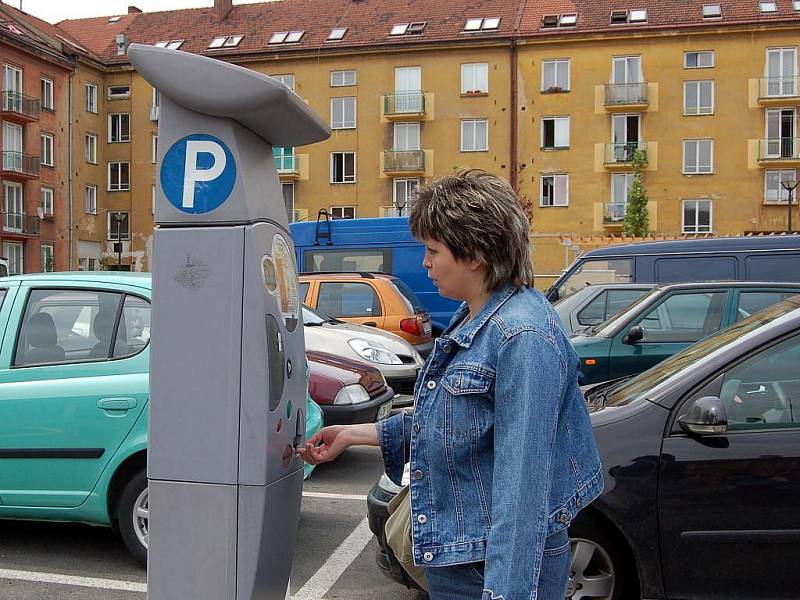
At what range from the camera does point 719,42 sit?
38344 mm

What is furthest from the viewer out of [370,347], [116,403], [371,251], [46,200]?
[46,200]

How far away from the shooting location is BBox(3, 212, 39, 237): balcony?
40763 millimetres

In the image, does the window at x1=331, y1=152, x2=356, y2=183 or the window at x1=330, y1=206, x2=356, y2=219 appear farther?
the window at x1=331, y1=152, x2=356, y2=183

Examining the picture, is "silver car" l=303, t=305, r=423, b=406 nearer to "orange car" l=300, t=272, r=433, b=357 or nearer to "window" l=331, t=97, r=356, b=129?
"orange car" l=300, t=272, r=433, b=357

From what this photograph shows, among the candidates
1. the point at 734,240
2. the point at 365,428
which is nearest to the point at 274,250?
the point at 365,428

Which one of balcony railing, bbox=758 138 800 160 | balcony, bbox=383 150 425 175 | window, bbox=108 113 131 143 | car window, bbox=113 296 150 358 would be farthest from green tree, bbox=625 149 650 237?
car window, bbox=113 296 150 358

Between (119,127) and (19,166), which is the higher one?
(119,127)

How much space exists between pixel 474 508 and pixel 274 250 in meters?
0.99

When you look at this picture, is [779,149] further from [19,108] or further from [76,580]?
[76,580]

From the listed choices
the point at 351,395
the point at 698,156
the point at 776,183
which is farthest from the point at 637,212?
the point at 351,395

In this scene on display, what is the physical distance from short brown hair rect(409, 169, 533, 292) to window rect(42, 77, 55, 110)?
46.3 metres

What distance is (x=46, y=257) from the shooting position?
42938 mm

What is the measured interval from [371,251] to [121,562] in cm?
1069

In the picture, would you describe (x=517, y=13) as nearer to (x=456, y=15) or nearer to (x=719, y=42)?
(x=456, y=15)
